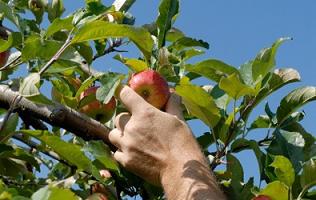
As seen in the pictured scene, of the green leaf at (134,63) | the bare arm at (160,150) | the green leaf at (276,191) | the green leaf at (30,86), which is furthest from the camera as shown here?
the green leaf at (134,63)

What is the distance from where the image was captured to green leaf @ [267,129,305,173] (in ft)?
5.78

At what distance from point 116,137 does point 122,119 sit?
7cm

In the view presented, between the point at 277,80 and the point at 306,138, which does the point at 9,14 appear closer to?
the point at 277,80

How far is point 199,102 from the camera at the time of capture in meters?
1.78

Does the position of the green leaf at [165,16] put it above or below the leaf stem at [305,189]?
above

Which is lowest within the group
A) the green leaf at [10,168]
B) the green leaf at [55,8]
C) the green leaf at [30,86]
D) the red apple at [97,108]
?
the green leaf at [10,168]

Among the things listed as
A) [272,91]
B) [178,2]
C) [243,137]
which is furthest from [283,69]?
[178,2]

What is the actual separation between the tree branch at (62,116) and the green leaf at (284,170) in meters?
0.49

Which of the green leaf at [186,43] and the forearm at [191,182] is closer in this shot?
the forearm at [191,182]

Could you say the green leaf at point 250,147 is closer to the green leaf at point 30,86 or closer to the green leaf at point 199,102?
the green leaf at point 199,102

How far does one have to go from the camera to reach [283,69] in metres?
1.81

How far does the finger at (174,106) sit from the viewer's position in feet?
6.09

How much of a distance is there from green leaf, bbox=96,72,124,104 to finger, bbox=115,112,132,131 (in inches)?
6.5

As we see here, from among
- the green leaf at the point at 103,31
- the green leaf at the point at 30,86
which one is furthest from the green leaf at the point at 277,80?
the green leaf at the point at 30,86
